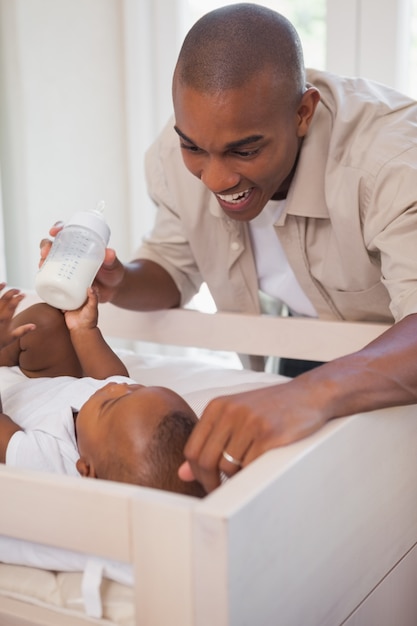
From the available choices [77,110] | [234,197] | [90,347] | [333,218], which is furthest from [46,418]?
[77,110]

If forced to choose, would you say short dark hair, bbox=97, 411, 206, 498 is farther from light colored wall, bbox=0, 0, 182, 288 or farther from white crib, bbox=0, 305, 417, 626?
light colored wall, bbox=0, 0, 182, 288

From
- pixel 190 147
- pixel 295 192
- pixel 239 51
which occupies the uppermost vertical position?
pixel 239 51

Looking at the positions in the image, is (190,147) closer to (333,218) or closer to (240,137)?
(240,137)

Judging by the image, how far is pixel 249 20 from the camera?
1.25 metres

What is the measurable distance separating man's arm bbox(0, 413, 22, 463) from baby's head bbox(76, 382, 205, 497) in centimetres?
9

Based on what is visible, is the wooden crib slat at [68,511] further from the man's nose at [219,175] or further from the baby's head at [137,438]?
the man's nose at [219,175]

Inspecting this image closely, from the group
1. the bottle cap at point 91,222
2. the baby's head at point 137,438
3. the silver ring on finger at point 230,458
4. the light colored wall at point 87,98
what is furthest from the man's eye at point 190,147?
the light colored wall at point 87,98

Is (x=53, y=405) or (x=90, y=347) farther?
(x=90, y=347)

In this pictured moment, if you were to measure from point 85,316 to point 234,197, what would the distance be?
285mm

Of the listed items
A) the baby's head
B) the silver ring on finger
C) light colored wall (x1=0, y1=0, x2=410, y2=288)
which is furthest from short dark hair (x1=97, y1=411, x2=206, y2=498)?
light colored wall (x1=0, y1=0, x2=410, y2=288)

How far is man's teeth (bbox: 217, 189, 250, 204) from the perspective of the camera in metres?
1.29

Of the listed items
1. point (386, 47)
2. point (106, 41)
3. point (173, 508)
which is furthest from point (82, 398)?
point (106, 41)

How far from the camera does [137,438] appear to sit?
944 millimetres

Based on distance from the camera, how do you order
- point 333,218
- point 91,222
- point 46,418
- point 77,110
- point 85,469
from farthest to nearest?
point 77,110 < point 333,218 < point 91,222 < point 46,418 < point 85,469
